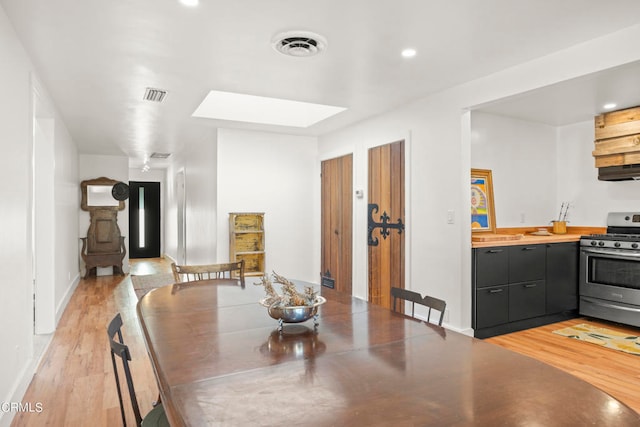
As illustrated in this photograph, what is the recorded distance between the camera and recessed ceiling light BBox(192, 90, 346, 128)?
5.12 metres

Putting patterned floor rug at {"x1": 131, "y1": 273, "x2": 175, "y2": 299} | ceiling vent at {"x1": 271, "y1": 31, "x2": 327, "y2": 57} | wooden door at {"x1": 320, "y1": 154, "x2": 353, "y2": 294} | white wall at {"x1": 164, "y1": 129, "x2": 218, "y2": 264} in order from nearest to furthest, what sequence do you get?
ceiling vent at {"x1": 271, "y1": 31, "x2": 327, "y2": 57} < wooden door at {"x1": 320, "y1": 154, "x2": 353, "y2": 294} < white wall at {"x1": 164, "y1": 129, "x2": 218, "y2": 264} < patterned floor rug at {"x1": 131, "y1": 273, "x2": 175, "y2": 299}

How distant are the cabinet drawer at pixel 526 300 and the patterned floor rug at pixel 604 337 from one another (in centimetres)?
29

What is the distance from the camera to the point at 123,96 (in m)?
4.21

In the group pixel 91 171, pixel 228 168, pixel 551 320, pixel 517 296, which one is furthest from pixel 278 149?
pixel 91 171

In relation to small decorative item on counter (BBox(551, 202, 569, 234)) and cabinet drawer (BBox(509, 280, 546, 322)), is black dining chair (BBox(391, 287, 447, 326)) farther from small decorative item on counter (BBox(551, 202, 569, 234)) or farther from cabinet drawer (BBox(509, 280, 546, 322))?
small decorative item on counter (BBox(551, 202, 569, 234))

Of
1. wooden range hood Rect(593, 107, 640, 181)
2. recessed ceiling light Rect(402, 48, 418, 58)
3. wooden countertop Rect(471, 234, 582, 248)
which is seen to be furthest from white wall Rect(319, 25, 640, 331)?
wooden range hood Rect(593, 107, 640, 181)

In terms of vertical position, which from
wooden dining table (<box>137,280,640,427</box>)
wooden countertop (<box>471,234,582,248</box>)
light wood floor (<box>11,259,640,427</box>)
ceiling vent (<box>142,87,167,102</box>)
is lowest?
light wood floor (<box>11,259,640,427</box>)

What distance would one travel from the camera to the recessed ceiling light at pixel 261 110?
5.12m

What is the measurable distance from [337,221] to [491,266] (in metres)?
2.37

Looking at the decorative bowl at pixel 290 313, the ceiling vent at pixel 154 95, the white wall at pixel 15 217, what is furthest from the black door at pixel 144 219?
the decorative bowl at pixel 290 313

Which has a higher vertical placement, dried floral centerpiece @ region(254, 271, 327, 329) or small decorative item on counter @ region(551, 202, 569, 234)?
small decorative item on counter @ region(551, 202, 569, 234)

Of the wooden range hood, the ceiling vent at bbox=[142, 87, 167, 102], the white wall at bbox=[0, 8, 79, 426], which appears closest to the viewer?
the white wall at bbox=[0, 8, 79, 426]

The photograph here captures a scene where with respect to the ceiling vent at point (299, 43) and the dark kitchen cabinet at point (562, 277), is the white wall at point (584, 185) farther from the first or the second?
the ceiling vent at point (299, 43)

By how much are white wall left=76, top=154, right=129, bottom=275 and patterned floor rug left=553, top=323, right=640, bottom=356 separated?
7.92 meters
